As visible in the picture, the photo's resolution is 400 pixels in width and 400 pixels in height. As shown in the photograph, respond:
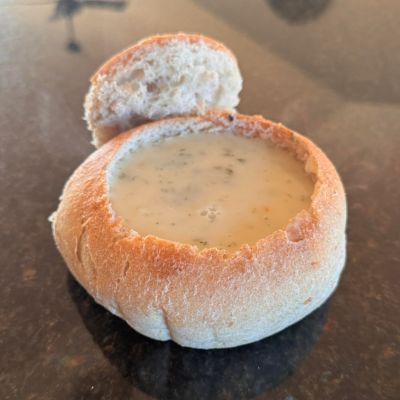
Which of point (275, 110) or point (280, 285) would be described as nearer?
point (280, 285)

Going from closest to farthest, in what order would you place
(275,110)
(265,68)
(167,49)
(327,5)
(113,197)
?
(113,197) → (167,49) → (275,110) → (265,68) → (327,5)

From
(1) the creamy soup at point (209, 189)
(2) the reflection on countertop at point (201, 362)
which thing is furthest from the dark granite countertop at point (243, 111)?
(1) the creamy soup at point (209, 189)

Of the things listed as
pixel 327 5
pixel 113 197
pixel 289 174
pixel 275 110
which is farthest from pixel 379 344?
pixel 327 5

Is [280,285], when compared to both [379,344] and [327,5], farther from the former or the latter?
[327,5]

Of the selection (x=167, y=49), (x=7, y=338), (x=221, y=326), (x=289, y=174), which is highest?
(x=167, y=49)

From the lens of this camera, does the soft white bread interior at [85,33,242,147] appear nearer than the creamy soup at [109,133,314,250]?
No

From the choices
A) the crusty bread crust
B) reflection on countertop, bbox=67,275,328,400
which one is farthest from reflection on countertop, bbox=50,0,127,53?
reflection on countertop, bbox=67,275,328,400

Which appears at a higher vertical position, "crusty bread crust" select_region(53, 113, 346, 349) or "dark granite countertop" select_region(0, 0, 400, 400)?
"crusty bread crust" select_region(53, 113, 346, 349)

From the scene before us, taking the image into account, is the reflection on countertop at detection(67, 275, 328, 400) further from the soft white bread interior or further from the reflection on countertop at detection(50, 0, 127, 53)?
the reflection on countertop at detection(50, 0, 127, 53)

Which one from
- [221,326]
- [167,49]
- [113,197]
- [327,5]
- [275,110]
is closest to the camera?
[221,326]
